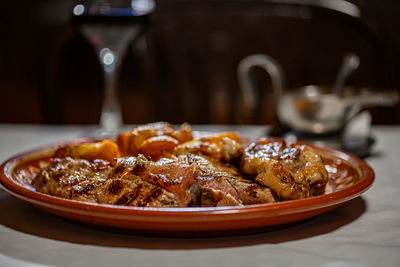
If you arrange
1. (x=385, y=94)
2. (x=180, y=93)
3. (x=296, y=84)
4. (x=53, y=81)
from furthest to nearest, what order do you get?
(x=296, y=84)
(x=180, y=93)
(x=53, y=81)
(x=385, y=94)

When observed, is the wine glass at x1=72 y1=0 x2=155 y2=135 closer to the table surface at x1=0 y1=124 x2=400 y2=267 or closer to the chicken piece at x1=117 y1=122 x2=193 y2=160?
the chicken piece at x1=117 y1=122 x2=193 y2=160

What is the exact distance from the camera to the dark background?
244 cm

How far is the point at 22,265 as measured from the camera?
476 mm

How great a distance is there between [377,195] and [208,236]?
32 centimetres

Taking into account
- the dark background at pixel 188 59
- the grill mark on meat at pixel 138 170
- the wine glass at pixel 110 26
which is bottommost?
the dark background at pixel 188 59

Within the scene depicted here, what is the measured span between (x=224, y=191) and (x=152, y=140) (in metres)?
0.17

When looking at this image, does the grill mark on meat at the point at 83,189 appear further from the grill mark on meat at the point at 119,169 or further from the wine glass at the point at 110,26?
the wine glass at the point at 110,26

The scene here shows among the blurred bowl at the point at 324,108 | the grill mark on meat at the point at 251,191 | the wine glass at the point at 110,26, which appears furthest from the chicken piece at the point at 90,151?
the blurred bowl at the point at 324,108

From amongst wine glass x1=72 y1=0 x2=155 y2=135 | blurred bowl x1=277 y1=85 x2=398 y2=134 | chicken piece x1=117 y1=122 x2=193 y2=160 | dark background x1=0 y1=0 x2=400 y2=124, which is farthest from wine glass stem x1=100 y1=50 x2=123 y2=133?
dark background x1=0 y1=0 x2=400 y2=124

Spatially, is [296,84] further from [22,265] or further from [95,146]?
[22,265]

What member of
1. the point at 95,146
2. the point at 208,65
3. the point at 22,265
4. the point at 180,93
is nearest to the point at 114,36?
the point at 95,146

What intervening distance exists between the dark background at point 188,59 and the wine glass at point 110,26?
1097 mm

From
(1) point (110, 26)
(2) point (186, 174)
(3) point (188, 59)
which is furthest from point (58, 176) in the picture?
(3) point (188, 59)

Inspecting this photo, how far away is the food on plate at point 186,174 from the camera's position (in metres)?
0.53
